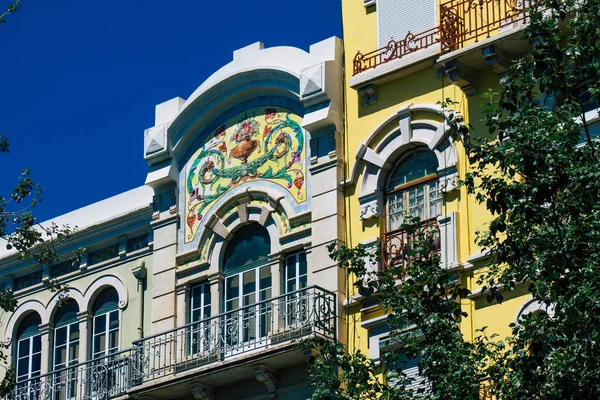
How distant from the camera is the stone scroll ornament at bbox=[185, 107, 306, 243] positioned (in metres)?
33.1

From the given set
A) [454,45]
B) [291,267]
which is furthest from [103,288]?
[454,45]

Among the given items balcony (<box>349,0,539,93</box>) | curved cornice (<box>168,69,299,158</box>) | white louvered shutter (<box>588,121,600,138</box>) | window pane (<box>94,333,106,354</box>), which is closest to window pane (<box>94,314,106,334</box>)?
window pane (<box>94,333,106,354</box>)

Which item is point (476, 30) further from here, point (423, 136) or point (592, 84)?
point (592, 84)

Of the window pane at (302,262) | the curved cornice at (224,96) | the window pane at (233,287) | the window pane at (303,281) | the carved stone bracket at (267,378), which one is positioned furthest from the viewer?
the curved cornice at (224,96)

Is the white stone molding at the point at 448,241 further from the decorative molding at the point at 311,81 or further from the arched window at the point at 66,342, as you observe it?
the arched window at the point at 66,342

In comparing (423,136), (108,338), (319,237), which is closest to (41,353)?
(108,338)

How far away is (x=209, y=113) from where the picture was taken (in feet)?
113

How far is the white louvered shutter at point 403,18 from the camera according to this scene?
31906mm

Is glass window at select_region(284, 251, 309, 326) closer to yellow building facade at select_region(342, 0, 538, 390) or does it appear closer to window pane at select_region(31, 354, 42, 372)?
yellow building facade at select_region(342, 0, 538, 390)

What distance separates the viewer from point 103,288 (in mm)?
35969

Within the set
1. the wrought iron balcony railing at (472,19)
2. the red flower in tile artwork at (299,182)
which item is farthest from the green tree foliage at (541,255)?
the red flower in tile artwork at (299,182)

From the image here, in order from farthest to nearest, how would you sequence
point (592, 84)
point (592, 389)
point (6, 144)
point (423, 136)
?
point (423, 136), point (6, 144), point (592, 84), point (592, 389)

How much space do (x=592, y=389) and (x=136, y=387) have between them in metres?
12.6

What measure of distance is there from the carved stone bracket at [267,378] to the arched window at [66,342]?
16.7 ft
